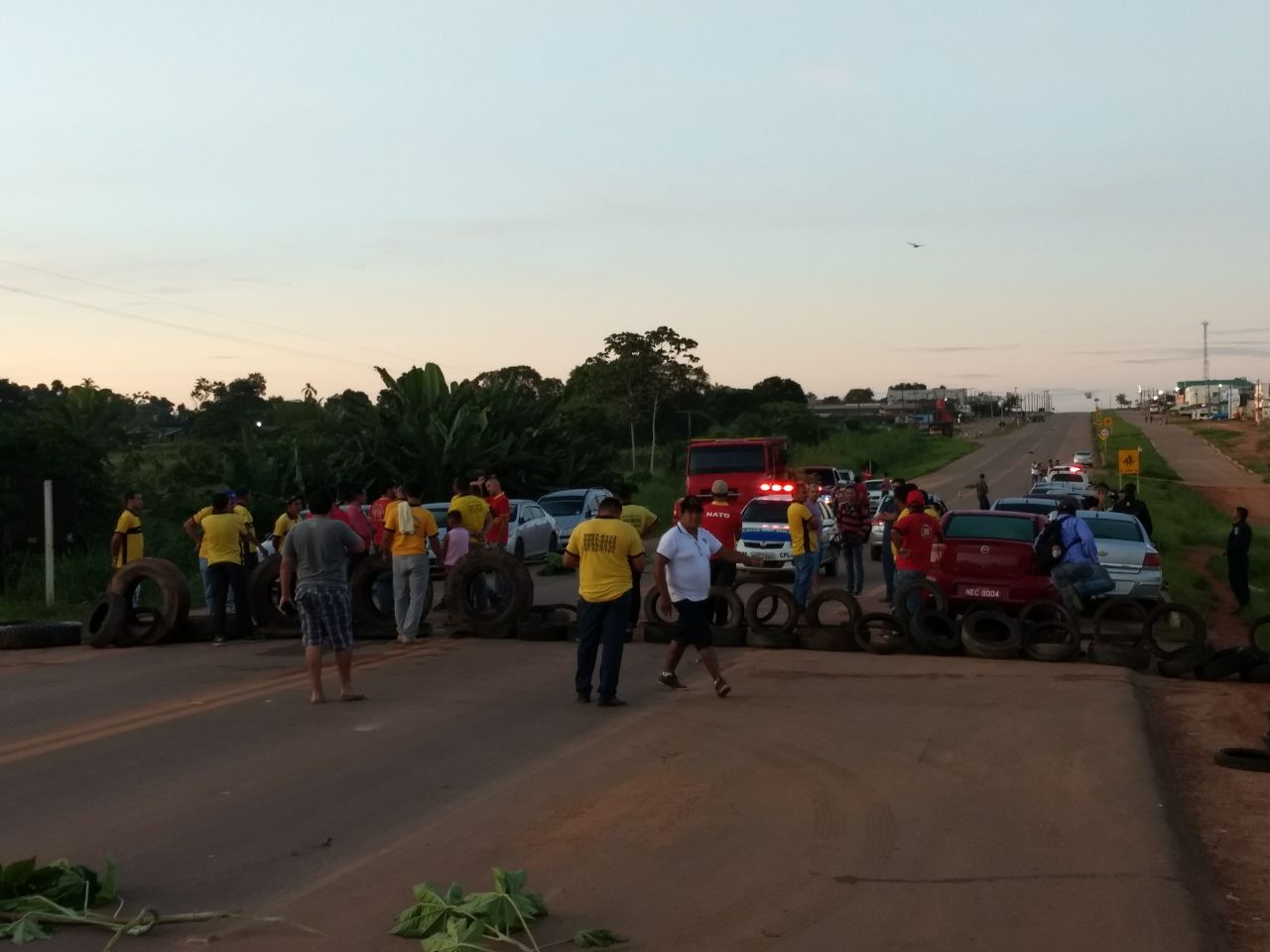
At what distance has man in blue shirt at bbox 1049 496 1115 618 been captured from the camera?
15.7 m

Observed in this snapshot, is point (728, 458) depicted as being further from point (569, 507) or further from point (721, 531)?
point (721, 531)

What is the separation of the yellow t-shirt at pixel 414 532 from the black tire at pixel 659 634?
2655 millimetres

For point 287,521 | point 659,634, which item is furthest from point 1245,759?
point 287,521

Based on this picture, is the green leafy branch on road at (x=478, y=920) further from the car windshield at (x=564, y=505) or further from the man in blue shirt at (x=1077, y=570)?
the car windshield at (x=564, y=505)

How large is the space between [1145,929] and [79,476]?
24.9 meters

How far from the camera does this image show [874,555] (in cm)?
3186

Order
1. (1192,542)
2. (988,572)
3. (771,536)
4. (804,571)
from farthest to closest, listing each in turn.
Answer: (1192,542), (771,536), (804,571), (988,572)

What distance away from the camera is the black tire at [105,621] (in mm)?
16219

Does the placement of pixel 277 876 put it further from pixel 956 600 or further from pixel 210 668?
pixel 956 600

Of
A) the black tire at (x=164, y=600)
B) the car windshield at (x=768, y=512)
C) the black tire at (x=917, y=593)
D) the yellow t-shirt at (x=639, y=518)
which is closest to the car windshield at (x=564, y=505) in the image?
the car windshield at (x=768, y=512)

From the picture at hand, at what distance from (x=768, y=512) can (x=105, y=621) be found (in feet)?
44.6

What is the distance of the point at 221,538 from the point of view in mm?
16172

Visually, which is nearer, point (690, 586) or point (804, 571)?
point (690, 586)

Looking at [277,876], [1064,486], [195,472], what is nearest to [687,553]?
[277,876]
